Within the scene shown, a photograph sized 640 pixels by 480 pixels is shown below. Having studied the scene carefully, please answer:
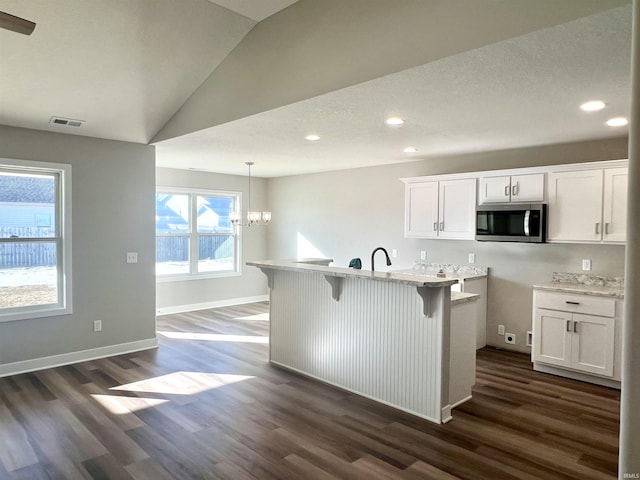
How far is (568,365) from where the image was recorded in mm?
4383

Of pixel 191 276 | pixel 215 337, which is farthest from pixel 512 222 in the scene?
pixel 191 276

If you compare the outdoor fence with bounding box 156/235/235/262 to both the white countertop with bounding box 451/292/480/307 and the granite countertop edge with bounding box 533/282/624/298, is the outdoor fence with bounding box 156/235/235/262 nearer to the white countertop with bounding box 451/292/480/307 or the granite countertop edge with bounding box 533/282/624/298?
the white countertop with bounding box 451/292/480/307

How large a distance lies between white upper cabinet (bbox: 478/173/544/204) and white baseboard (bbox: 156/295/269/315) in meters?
4.95

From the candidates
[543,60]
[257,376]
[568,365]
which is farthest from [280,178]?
[543,60]

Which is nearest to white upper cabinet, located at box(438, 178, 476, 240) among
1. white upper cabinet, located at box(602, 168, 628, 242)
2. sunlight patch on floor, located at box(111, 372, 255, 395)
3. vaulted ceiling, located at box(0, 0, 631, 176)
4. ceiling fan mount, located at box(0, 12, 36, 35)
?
vaulted ceiling, located at box(0, 0, 631, 176)

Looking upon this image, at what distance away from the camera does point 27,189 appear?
460 cm

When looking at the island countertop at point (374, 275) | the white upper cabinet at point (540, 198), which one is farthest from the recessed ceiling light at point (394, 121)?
the white upper cabinet at point (540, 198)

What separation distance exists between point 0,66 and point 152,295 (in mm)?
2896

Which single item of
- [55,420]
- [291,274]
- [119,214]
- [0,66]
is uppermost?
[0,66]

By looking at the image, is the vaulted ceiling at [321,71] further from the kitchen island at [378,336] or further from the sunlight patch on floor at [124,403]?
the sunlight patch on floor at [124,403]

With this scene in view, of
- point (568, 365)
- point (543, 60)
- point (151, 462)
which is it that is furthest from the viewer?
point (568, 365)

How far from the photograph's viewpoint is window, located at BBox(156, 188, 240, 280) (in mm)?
7410

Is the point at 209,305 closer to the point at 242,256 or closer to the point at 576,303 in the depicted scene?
the point at 242,256

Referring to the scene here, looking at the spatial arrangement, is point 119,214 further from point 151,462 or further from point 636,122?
point 636,122
